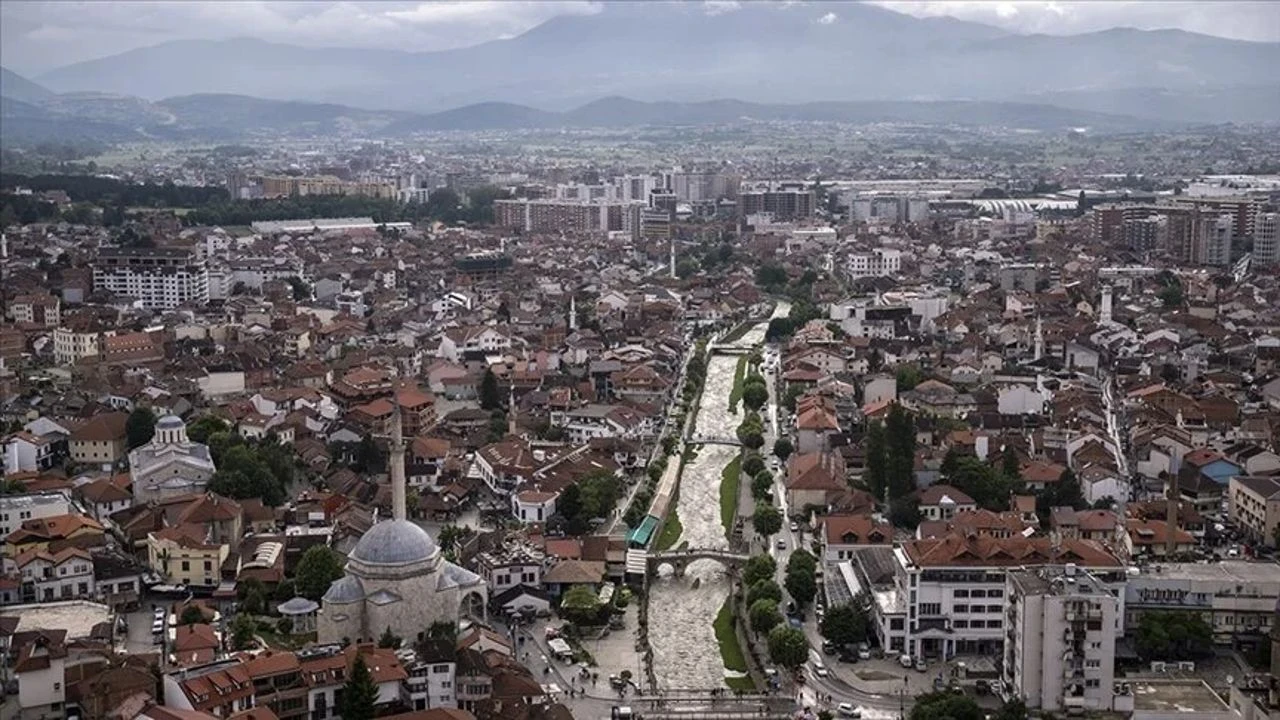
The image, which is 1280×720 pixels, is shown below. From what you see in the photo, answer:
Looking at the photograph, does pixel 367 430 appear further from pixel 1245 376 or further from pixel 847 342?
pixel 1245 376

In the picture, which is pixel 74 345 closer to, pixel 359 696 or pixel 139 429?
pixel 139 429

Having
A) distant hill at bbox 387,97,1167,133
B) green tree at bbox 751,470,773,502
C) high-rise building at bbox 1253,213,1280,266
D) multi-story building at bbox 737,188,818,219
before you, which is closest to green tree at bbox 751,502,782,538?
green tree at bbox 751,470,773,502

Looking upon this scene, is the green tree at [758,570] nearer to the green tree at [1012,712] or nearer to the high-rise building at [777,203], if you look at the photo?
the green tree at [1012,712]

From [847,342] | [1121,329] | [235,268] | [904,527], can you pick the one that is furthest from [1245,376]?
[235,268]

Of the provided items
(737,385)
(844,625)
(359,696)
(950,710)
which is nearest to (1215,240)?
(737,385)

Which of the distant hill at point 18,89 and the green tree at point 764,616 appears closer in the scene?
the green tree at point 764,616

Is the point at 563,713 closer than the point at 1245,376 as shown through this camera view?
Yes

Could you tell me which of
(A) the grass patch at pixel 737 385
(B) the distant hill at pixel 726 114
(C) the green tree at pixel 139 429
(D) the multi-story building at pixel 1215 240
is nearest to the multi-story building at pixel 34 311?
(C) the green tree at pixel 139 429
